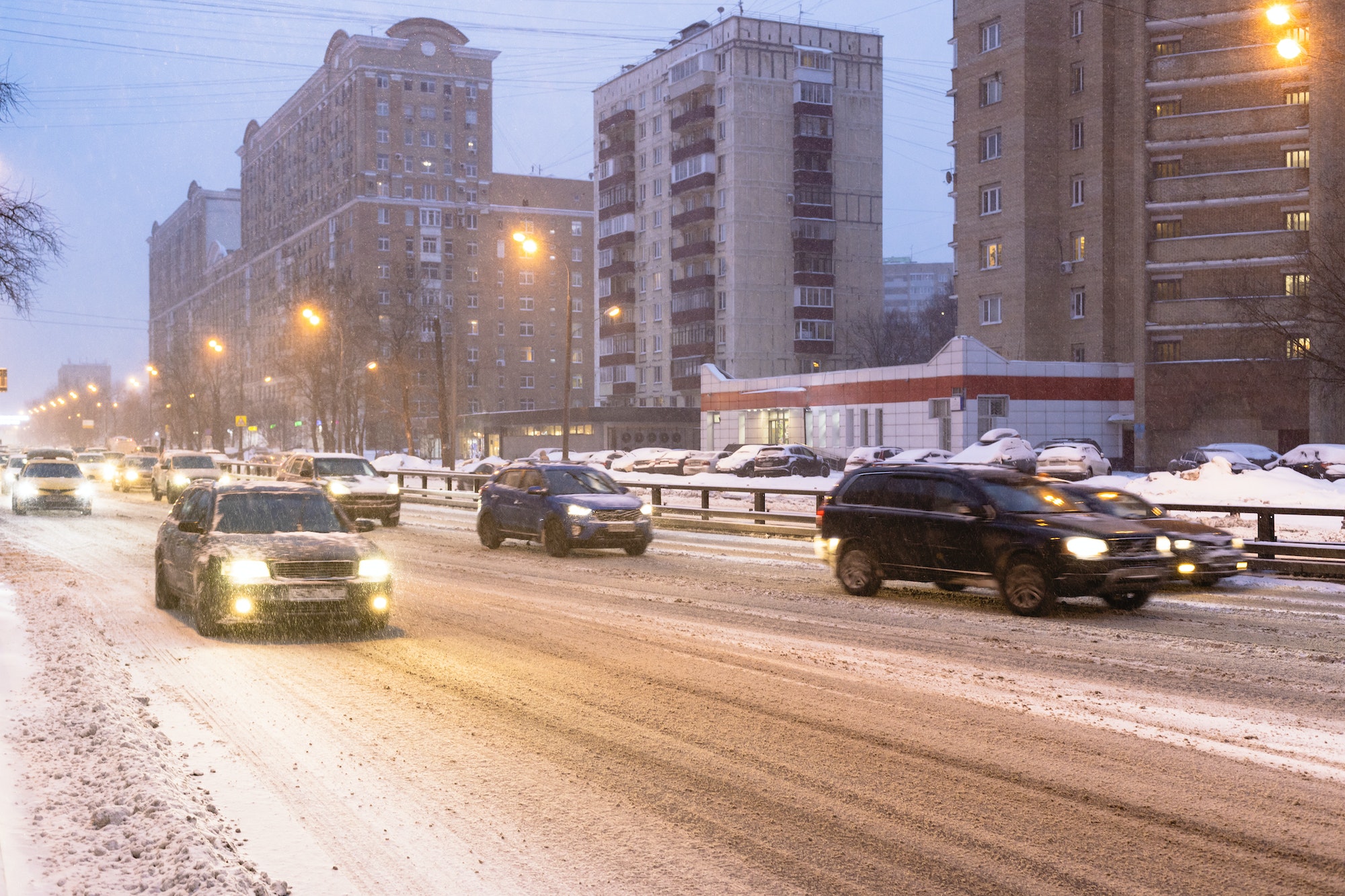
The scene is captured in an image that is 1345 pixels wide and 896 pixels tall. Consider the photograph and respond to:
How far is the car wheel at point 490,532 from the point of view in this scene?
23594 mm

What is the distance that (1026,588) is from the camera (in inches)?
543

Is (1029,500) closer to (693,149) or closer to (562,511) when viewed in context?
(562,511)

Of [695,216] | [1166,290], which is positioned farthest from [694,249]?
[1166,290]

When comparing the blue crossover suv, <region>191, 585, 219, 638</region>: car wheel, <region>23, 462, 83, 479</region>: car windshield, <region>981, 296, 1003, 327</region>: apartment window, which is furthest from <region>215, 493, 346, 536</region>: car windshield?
<region>981, 296, 1003, 327</region>: apartment window

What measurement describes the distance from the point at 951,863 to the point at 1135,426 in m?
60.2

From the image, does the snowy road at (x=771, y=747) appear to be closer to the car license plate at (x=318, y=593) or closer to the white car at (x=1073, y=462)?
the car license plate at (x=318, y=593)

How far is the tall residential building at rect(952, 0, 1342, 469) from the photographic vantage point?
5991 centimetres

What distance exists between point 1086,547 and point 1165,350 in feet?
175

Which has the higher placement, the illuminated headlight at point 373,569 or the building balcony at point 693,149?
the building balcony at point 693,149

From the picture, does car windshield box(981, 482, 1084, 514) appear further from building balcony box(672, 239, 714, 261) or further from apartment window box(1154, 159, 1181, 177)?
building balcony box(672, 239, 714, 261)

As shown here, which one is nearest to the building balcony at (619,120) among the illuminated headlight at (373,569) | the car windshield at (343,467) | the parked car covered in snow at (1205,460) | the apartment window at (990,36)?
the apartment window at (990,36)

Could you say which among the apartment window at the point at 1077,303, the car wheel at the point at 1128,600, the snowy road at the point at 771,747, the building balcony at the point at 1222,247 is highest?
the building balcony at the point at 1222,247

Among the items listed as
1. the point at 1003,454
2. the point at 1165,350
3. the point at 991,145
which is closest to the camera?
the point at 1003,454

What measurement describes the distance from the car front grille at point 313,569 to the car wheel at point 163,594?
2810 mm
